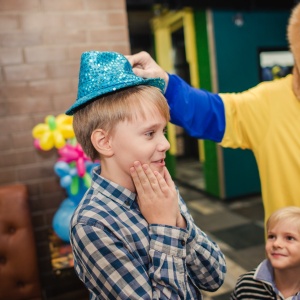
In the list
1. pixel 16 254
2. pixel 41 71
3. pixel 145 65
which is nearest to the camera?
pixel 145 65

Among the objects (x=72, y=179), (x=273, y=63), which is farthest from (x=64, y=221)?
(x=273, y=63)

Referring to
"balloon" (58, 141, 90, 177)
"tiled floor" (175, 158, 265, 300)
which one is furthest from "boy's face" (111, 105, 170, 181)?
"tiled floor" (175, 158, 265, 300)

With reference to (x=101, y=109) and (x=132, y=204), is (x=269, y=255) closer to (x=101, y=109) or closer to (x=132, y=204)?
(x=132, y=204)

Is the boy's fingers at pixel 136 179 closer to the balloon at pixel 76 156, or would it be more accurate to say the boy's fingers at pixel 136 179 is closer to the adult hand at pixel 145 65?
the adult hand at pixel 145 65

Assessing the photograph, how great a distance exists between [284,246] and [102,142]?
3.26 ft

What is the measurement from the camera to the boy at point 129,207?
83 cm

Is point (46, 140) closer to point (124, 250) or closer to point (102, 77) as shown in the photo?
point (102, 77)

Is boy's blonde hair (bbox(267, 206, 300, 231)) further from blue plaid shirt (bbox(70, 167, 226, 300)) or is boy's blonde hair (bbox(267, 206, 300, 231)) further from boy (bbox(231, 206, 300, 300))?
blue plaid shirt (bbox(70, 167, 226, 300))

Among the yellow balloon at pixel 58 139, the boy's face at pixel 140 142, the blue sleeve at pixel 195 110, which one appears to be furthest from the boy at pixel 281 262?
the yellow balloon at pixel 58 139

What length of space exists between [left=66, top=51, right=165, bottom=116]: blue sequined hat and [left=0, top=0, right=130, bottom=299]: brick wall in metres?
1.67

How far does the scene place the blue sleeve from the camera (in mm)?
1475

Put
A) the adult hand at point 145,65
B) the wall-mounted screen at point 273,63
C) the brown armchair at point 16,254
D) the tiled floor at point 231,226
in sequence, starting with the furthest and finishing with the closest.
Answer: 1. the wall-mounted screen at point 273,63
2. the tiled floor at point 231,226
3. the brown armchair at point 16,254
4. the adult hand at point 145,65

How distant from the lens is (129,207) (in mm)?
936

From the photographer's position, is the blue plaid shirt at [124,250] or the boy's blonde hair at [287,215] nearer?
the blue plaid shirt at [124,250]
